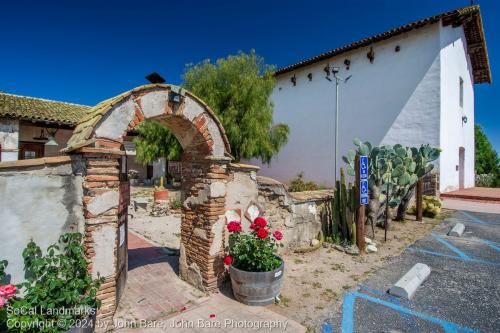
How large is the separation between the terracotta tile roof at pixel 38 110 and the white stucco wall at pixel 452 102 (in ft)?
52.8

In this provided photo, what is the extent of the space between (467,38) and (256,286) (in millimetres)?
18086

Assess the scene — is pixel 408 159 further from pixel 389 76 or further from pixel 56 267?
pixel 56 267

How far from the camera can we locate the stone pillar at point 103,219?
3.12 meters

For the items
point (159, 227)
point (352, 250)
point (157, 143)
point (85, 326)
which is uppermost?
point (157, 143)

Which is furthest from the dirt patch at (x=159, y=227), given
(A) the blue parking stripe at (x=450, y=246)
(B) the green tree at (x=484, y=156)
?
(B) the green tree at (x=484, y=156)

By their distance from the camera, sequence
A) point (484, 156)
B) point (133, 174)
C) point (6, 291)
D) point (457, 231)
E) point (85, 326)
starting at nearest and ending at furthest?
point (6, 291) < point (85, 326) < point (457, 231) < point (133, 174) < point (484, 156)

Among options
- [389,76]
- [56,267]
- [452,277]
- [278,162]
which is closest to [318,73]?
[389,76]

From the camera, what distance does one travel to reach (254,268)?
4.01 metres

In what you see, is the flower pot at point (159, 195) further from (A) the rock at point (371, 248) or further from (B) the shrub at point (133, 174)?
(B) the shrub at point (133, 174)

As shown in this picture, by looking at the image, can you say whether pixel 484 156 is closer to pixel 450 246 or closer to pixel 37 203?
pixel 450 246

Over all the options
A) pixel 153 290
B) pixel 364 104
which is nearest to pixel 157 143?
pixel 364 104

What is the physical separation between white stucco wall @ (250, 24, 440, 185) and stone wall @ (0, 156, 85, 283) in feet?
43.2

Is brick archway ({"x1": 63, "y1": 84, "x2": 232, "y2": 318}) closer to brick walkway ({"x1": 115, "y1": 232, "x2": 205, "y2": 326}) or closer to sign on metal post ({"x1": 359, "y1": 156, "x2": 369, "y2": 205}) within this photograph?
brick walkway ({"x1": 115, "y1": 232, "x2": 205, "y2": 326})

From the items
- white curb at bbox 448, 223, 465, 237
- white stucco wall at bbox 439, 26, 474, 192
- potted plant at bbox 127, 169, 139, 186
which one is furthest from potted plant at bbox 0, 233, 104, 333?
potted plant at bbox 127, 169, 139, 186
